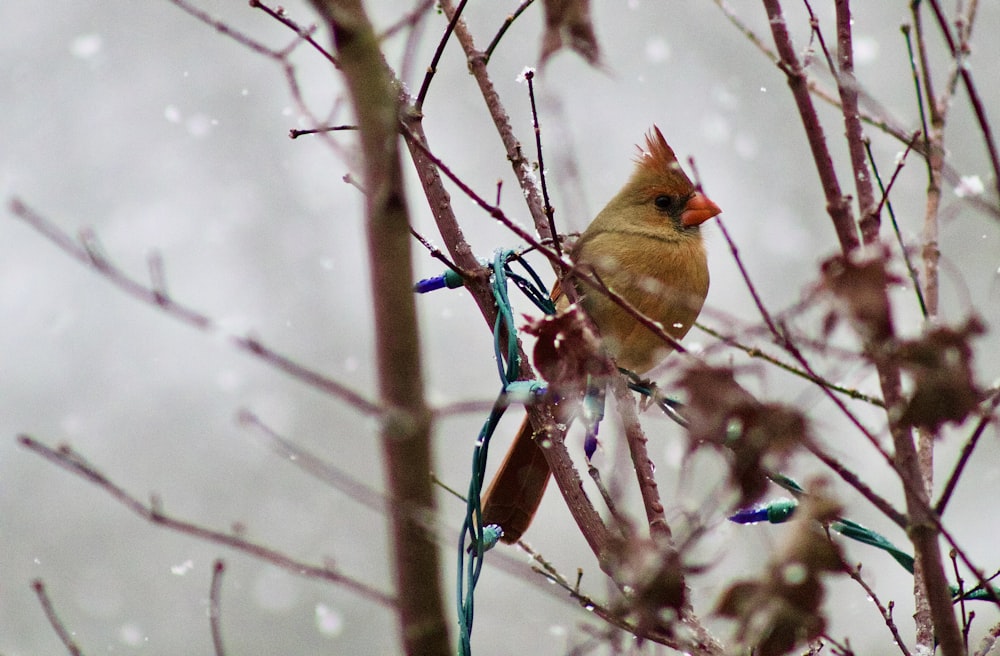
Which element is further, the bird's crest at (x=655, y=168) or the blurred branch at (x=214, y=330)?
the bird's crest at (x=655, y=168)

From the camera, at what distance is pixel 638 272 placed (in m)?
2.90

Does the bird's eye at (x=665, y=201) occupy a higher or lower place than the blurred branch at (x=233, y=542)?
higher

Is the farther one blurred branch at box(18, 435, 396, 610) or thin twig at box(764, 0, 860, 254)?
thin twig at box(764, 0, 860, 254)

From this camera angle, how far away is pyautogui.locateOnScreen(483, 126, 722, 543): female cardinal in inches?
96.8

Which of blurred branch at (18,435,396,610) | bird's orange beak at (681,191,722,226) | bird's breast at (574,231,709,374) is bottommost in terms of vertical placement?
blurred branch at (18,435,396,610)

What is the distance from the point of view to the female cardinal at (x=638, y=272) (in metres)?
2.46

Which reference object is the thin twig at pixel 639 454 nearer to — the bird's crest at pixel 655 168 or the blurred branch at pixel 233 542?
the blurred branch at pixel 233 542

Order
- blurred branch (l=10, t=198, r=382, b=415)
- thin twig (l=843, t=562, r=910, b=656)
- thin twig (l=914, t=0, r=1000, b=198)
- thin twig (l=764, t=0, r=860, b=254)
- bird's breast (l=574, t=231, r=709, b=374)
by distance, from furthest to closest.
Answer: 1. bird's breast (l=574, t=231, r=709, b=374)
2. thin twig (l=843, t=562, r=910, b=656)
3. thin twig (l=764, t=0, r=860, b=254)
4. thin twig (l=914, t=0, r=1000, b=198)
5. blurred branch (l=10, t=198, r=382, b=415)

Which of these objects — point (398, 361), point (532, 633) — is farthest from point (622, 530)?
point (532, 633)

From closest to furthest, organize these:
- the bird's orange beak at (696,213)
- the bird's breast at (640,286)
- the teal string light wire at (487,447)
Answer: the teal string light wire at (487,447) → the bird's breast at (640,286) → the bird's orange beak at (696,213)

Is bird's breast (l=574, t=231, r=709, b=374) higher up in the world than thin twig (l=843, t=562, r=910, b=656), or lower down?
higher up

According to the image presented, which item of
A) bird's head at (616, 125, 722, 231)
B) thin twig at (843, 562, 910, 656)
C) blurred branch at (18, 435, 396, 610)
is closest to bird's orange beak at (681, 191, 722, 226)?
bird's head at (616, 125, 722, 231)

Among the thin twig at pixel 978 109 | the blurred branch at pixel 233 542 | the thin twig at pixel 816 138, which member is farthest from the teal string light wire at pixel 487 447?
the thin twig at pixel 978 109

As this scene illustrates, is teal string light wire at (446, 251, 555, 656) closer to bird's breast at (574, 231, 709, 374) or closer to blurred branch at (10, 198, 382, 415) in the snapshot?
blurred branch at (10, 198, 382, 415)
